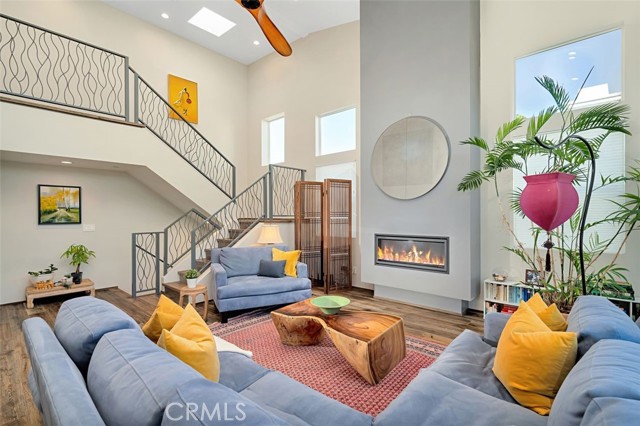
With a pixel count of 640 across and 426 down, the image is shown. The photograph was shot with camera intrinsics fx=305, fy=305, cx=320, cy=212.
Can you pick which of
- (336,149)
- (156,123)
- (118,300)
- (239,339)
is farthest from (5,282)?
(336,149)

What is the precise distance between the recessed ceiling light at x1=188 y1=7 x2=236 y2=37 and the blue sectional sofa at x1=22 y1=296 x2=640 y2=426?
591 centimetres

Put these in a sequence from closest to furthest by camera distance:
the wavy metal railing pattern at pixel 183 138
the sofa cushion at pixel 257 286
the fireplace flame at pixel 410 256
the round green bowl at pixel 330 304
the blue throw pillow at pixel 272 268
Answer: the round green bowl at pixel 330 304 < the sofa cushion at pixel 257 286 < the fireplace flame at pixel 410 256 < the blue throw pillow at pixel 272 268 < the wavy metal railing pattern at pixel 183 138

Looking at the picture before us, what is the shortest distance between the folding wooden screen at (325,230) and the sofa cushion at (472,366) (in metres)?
3.24

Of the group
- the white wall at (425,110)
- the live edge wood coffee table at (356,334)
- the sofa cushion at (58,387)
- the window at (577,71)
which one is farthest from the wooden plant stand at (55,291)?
the window at (577,71)

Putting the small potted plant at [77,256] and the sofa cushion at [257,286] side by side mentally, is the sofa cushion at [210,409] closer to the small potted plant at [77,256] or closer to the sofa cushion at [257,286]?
the sofa cushion at [257,286]

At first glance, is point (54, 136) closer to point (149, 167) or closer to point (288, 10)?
point (149, 167)

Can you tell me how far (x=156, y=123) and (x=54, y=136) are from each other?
263cm

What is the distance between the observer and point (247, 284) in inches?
153

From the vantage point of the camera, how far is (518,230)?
12.3 feet

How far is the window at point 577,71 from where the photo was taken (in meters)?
3.15

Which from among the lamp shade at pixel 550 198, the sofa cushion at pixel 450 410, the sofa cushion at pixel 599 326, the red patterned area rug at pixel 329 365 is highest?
the lamp shade at pixel 550 198

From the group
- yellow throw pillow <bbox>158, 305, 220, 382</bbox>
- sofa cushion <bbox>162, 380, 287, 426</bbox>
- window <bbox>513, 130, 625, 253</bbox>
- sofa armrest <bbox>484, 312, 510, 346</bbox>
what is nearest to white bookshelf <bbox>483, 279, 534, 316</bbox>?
window <bbox>513, 130, 625, 253</bbox>

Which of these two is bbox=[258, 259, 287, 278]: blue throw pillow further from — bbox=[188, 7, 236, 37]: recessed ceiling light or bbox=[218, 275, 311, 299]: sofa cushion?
bbox=[188, 7, 236, 37]: recessed ceiling light

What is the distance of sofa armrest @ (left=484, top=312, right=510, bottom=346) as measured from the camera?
2.15m
